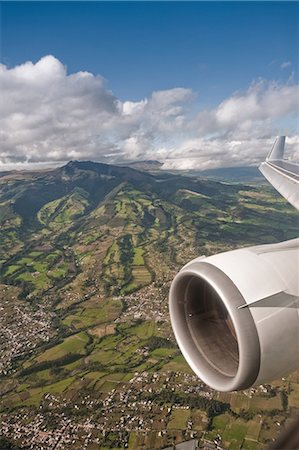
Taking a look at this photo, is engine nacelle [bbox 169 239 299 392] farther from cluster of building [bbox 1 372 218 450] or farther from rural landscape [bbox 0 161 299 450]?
cluster of building [bbox 1 372 218 450]

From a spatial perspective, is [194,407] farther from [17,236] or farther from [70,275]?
[17,236]

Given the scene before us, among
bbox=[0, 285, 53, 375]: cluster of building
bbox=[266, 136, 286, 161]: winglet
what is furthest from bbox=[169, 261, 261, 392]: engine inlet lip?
bbox=[0, 285, 53, 375]: cluster of building

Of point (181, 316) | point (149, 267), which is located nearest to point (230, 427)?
point (181, 316)

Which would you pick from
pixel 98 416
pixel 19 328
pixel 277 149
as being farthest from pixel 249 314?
pixel 19 328

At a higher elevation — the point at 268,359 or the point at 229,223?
the point at 268,359

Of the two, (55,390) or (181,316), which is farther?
(55,390)

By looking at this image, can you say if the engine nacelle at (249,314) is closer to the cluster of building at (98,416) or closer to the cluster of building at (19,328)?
the cluster of building at (98,416)

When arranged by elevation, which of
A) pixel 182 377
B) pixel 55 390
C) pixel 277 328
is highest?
pixel 277 328

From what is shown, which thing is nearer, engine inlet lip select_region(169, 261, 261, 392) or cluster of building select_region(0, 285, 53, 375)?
engine inlet lip select_region(169, 261, 261, 392)
